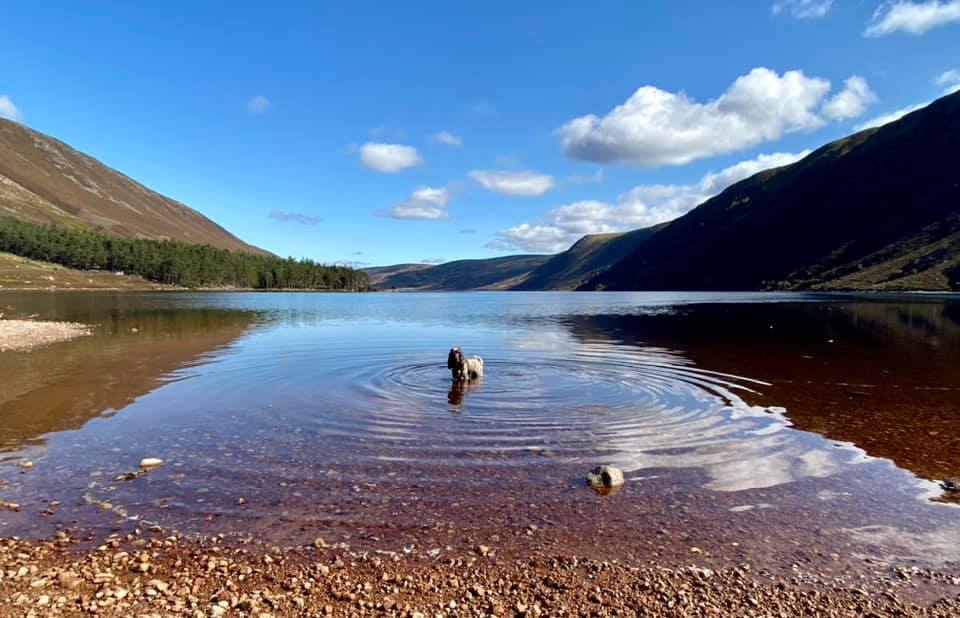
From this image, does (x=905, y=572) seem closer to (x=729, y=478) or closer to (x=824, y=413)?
(x=729, y=478)

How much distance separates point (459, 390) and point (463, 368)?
2.74m

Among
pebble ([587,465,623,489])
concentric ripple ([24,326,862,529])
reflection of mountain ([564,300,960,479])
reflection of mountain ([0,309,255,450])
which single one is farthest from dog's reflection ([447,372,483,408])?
reflection of mountain ([0,309,255,450])

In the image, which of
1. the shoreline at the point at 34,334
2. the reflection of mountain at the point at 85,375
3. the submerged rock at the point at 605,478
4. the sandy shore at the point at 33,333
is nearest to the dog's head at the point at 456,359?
the reflection of mountain at the point at 85,375

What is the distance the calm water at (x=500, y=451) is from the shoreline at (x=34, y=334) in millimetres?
6032

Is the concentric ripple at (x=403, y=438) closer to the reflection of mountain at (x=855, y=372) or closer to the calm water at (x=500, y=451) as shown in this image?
the calm water at (x=500, y=451)

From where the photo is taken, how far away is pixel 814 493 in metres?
14.6

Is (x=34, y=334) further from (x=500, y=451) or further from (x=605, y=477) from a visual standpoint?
(x=605, y=477)

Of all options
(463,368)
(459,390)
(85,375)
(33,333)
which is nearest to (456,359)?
(463,368)

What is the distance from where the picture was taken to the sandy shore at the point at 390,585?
9195 mm

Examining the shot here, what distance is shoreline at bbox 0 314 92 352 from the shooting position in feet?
142

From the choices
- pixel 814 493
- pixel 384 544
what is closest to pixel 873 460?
pixel 814 493

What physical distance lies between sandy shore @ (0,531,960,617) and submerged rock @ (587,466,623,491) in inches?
157

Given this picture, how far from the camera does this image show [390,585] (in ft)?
32.7

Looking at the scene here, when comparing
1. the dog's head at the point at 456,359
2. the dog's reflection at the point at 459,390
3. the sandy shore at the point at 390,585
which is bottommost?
the sandy shore at the point at 390,585
